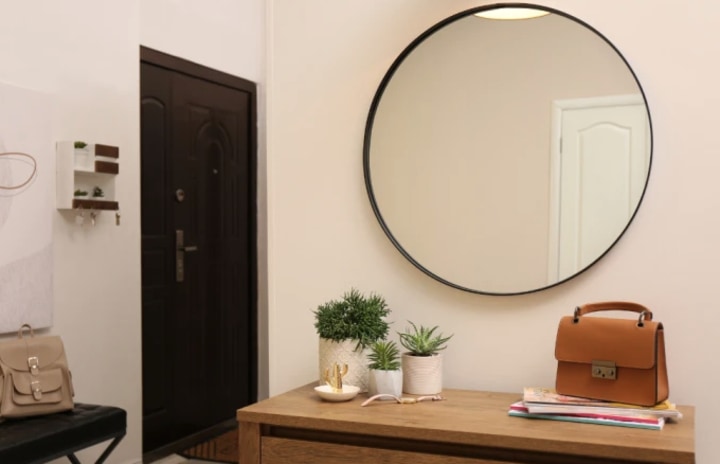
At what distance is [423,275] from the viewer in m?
1.99

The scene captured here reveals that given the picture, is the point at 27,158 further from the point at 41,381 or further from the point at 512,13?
the point at 512,13

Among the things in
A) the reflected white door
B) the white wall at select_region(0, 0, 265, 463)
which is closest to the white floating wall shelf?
the white wall at select_region(0, 0, 265, 463)

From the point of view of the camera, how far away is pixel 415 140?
6.51 ft

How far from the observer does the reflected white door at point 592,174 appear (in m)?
1.75

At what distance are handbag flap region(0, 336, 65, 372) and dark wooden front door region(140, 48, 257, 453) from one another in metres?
1.03

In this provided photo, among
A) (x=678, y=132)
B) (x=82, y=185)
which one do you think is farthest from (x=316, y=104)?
(x=82, y=185)

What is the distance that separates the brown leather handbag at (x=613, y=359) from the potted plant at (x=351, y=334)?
0.43 metres

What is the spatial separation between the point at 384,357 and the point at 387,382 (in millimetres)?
66

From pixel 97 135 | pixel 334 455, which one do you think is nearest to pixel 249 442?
pixel 334 455

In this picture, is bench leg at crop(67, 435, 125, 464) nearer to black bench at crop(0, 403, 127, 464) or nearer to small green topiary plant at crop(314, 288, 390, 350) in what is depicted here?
Answer: black bench at crop(0, 403, 127, 464)

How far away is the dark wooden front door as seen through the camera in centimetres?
416

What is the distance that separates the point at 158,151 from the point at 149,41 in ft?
1.82

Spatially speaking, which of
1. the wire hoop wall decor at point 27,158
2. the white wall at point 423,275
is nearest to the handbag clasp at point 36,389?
the wire hoop wall decor at point 27,158

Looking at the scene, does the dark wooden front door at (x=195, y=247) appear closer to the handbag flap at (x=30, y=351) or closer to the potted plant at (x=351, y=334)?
the handbag flap at (x=30, y=351)
